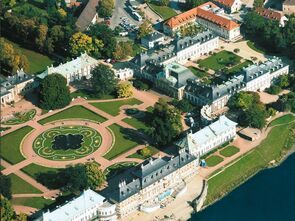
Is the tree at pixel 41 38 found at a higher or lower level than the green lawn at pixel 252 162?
higher

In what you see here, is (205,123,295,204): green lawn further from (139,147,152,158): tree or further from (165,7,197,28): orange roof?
(165,7,197,28): orange roof

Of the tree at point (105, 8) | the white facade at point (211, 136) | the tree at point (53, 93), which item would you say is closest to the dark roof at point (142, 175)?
the white facade at point (211, 136)

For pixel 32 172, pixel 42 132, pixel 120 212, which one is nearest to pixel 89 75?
pixel 42 132

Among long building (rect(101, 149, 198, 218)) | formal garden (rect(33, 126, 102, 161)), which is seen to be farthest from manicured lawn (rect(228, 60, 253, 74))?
long building (rect(101, 149, 198, 218))

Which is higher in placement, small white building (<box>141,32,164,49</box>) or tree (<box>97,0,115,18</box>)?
tree (<box>97,0,115,18</box>)

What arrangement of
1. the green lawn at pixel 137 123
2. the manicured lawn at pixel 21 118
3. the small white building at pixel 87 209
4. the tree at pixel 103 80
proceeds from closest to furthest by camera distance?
the small white building at pixel 87 209
the green lawn at pixel 137 123
the manicured lawn at pixel 21 118
the tree at pixel 103 80

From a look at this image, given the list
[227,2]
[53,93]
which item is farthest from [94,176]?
[227,2]

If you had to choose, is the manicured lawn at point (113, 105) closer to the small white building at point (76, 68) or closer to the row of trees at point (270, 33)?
the small white building at point (76, 68)
